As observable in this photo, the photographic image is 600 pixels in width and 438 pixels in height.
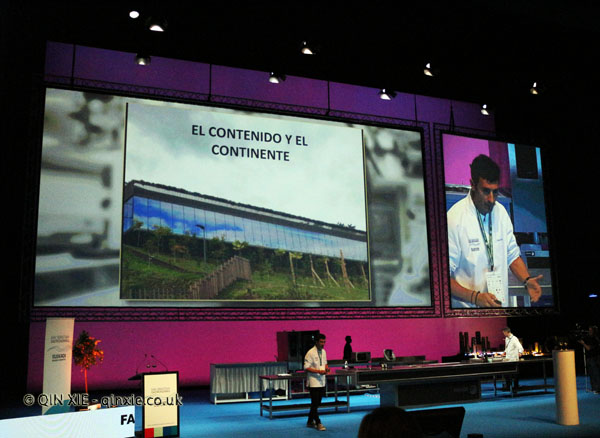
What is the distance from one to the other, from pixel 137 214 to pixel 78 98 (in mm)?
2201

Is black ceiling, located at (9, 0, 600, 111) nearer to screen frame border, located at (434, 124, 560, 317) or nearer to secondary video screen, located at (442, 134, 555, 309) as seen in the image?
screen frame border, located at (434, 124, 560, 317)

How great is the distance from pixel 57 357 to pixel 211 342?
463 centimetres

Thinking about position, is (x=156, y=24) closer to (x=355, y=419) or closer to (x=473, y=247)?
(x=355, y=419)

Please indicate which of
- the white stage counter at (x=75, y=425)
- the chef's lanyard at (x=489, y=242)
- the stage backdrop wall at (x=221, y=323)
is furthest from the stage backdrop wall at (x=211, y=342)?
the white stage counter at (x=75, y=425)

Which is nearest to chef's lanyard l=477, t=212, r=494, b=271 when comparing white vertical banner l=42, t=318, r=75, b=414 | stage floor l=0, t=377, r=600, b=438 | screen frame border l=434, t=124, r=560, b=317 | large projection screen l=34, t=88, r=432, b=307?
screen frame border l=434, t=124, r=560, b=317

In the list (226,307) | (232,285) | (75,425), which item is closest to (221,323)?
(226,307)

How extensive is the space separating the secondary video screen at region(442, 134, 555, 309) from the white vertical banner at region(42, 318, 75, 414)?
7819 millimetres

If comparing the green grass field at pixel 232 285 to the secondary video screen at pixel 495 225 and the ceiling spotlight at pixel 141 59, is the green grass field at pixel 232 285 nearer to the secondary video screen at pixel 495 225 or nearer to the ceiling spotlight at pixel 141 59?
the secondary video screen at pixel 495 225

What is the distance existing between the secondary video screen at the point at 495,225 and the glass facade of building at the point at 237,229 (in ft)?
7.48

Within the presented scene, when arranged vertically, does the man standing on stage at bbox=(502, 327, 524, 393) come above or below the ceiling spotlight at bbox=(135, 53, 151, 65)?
below

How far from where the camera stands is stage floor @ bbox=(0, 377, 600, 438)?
273 inches

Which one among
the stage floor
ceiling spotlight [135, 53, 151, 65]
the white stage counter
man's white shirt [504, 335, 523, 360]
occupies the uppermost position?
ceiling spotlight [135, 53, 151, 65]

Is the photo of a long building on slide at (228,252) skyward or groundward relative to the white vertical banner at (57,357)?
skyward

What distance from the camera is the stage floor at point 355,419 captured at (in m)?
6.93
